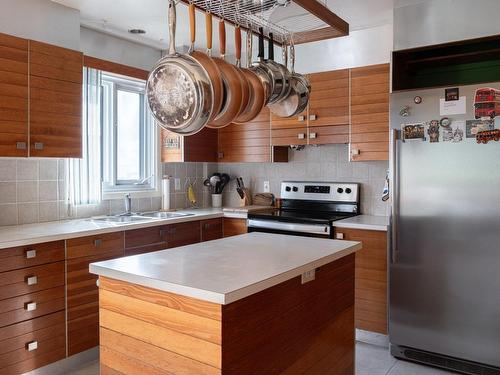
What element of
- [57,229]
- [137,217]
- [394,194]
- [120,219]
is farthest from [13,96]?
[394,194]

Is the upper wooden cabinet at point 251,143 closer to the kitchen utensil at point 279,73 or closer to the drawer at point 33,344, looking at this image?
the kitchen utensil at point 279,73

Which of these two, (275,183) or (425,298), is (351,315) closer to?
(425,298)

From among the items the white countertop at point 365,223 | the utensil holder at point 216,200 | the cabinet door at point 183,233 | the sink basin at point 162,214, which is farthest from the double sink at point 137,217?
the white countertop at point 365,223

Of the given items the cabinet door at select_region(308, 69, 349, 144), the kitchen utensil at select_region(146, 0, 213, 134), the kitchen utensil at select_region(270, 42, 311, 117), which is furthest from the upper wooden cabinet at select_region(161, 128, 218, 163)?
the kitchen utensil at select_region(146, 0, 213, 134)

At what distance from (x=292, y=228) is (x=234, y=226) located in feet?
2.16

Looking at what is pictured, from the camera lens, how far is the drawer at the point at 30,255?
2428 millimetres

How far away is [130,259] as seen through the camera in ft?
6.31

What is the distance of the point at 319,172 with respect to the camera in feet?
13.4

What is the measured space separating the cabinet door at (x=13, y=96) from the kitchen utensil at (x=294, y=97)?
1619mm

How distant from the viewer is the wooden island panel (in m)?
1.47

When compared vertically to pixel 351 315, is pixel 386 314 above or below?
below

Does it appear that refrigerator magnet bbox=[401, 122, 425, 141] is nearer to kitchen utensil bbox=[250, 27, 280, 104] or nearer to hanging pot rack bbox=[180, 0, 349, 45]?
hanging pot rack bbox=[180, 0, 349, 45]

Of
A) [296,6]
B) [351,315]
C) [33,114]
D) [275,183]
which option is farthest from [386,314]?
[33,114]

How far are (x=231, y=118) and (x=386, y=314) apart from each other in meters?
2.10
